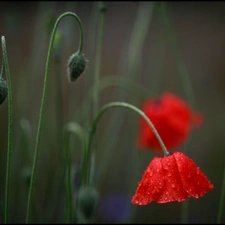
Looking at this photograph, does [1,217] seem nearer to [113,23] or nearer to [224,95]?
[224,95]

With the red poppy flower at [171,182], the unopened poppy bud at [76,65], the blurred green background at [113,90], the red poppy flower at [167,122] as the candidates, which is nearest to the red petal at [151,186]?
the red poppy flower at [171,182]

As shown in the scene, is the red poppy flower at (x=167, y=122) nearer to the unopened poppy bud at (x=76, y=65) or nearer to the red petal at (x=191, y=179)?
the unopened poppy bud at (x=76, y=65)

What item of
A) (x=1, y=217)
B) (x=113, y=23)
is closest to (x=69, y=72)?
(x=1, y=217)

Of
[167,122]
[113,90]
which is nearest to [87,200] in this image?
[167,122]

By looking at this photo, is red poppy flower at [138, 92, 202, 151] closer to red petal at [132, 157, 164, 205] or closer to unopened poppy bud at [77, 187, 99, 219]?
unopened poppy bud at [77, 187, 99, 219]

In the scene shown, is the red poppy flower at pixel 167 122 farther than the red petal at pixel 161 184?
Yes

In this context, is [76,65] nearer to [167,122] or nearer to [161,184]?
[161,184]
